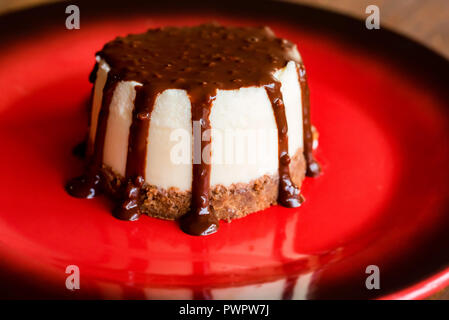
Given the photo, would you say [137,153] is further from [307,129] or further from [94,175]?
[307,129]

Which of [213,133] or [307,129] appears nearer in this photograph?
[213,133]

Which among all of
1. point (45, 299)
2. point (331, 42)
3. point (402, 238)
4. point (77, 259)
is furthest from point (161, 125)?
point (331, 42)

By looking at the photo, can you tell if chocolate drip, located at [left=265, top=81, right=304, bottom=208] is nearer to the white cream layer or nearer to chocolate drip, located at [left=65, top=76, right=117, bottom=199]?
the white cream layer

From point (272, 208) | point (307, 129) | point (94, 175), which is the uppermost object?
point (307, 129)

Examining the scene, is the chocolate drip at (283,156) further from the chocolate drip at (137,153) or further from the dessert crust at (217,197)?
the chocolate drip at (137,153)

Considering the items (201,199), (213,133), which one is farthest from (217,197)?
(213,133)

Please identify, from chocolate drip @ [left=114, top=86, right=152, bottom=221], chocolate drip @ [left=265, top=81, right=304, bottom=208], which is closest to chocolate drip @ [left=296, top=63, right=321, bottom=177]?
chocolate drip @ [left=265, top=81, right=304, bottom=208]
